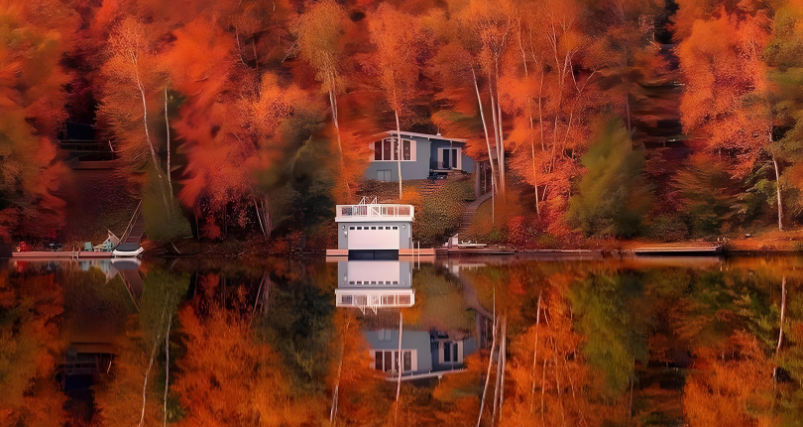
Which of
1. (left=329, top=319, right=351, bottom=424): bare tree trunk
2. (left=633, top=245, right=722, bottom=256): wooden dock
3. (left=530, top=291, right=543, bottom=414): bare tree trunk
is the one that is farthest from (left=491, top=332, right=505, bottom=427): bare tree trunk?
(left=633, top=245, right=722, bottom=256): wooden dock

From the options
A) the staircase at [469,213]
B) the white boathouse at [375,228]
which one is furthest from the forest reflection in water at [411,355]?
the staircase at [469,213]

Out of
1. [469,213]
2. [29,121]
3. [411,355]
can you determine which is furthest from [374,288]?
[29,121]

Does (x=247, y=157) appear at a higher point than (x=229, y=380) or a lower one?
higher

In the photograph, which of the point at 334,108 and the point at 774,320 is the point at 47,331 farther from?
the point at 334,108

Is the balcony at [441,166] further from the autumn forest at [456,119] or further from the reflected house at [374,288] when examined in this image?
the reflected house at [374,288]

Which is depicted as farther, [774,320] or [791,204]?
[791,204]

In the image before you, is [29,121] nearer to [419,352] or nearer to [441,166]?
[441,166]

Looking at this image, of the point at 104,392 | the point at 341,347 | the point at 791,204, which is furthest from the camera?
the point at 791,204

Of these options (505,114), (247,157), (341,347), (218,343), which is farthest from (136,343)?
(505,114)
